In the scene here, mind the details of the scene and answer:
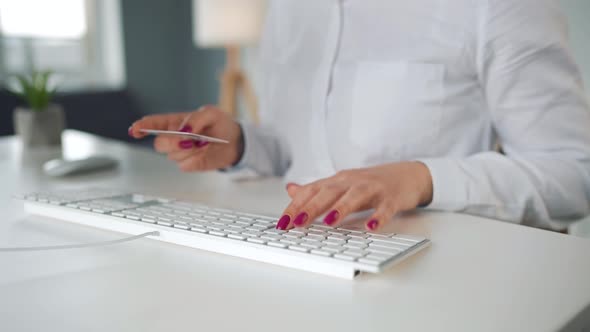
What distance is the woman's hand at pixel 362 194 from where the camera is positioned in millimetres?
509

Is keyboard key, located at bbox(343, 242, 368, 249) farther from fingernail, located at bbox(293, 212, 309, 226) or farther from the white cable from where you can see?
the white cable

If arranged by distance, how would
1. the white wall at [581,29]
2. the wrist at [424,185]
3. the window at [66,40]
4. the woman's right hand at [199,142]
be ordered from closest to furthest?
the wrist at [424,185]
the woman's right hand at [199,142]
the white wall at [581,29]
the window at [66,40]

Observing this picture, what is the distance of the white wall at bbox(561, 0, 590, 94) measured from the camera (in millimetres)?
1131

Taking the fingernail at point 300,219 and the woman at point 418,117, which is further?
the woman at point 418,117

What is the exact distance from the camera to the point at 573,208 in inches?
27.4

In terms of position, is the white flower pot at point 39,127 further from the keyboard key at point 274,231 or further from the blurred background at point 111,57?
the blurred background at point 111,57

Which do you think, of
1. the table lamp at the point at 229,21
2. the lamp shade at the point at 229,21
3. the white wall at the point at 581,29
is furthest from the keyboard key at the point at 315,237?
the lamp shade at the point at 229,21

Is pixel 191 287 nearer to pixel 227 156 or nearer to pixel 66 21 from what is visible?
pixel 227 156

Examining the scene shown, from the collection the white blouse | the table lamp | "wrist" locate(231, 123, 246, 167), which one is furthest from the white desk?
the table lamp

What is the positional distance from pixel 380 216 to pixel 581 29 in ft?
2.90

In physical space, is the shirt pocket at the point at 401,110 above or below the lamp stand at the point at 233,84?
above

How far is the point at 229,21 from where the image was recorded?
297 centimetres

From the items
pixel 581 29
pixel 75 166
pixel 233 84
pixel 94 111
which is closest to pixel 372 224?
pixel 75 166

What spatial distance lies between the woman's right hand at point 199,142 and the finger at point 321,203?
0.30 meters
